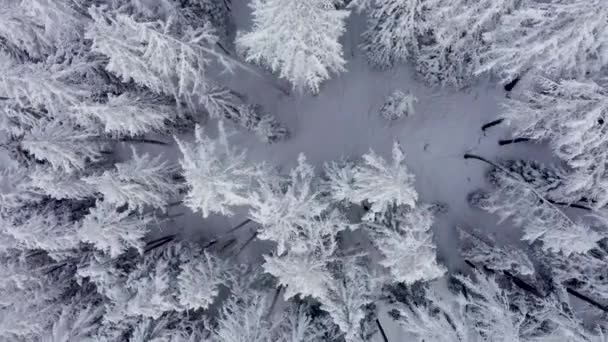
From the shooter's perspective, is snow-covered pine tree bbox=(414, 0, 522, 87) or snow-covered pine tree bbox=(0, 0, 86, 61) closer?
snow-covered pine tree bbox=(414, 0, 522, 87)

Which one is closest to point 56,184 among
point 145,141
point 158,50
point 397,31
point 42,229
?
point 42,229

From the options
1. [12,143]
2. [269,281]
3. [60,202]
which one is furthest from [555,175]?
[12,143]

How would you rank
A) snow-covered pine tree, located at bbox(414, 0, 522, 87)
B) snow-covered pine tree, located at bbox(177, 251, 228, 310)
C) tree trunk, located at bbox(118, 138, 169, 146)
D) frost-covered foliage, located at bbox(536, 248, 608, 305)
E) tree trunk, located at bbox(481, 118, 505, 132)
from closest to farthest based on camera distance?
snow-covered pine tree, located at bbox(414, 0, 522, 87), snow-covered pine tree, located at bbox(177, 251, 228, 310), frost-covered foliage, located at bbox(536, 248, 608, 305), tree trunk, located at bbox(481, 118, 505, 132), tree trunk, located at bbox(118, 138, 169, 146)

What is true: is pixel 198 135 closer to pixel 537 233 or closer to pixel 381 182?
pixel 381 182

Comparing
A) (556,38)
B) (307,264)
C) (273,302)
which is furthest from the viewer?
(273,302)

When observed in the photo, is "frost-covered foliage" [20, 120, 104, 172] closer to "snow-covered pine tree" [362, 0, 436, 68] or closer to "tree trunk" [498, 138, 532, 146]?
"snow-covered pine tree" [362, 0, 436, 68]

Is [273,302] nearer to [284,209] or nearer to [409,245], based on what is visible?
[284,209]

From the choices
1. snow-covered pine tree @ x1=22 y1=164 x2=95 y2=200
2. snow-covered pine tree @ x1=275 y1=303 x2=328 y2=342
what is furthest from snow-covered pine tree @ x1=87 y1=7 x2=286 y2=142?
snow-covered pine tree @ x1=275 y1=303 x2=328 y2=342
